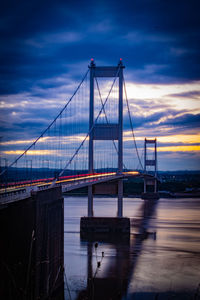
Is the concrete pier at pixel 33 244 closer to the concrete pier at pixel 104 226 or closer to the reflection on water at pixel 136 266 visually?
the reflection on water at pixel 136 266

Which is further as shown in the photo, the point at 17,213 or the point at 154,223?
the point at 154,223

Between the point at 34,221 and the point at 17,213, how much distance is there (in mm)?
810

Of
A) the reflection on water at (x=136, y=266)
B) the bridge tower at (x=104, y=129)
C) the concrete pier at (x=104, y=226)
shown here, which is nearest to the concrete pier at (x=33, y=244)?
the reflection on water at (x=136, y=266)

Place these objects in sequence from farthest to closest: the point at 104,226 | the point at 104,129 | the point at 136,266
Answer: the point at 104,129, the point at 104,226, the point at 136,266

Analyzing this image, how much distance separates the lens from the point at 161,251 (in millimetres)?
19953

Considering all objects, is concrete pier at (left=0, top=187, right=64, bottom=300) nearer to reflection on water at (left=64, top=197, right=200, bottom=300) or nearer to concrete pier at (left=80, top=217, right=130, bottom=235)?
reflection on water at (left=64, top=197, right=200, bottom=300)

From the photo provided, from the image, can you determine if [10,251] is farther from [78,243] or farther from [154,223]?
[154,223]

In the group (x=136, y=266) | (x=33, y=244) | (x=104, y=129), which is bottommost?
(x=136, y=266)

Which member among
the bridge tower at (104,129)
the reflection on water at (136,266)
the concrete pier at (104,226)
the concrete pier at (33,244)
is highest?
the bridge tower at (104,129)

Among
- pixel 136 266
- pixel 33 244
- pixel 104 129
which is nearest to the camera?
pixel 33 244

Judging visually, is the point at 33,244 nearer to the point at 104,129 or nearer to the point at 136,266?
the point at 136,266

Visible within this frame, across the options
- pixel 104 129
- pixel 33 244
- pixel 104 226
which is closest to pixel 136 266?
pixel 33 244

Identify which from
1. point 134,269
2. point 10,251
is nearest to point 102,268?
point 134,269

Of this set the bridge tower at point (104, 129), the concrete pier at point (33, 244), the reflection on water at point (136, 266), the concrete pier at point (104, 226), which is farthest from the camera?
the bridge tower at point (104, 129)
